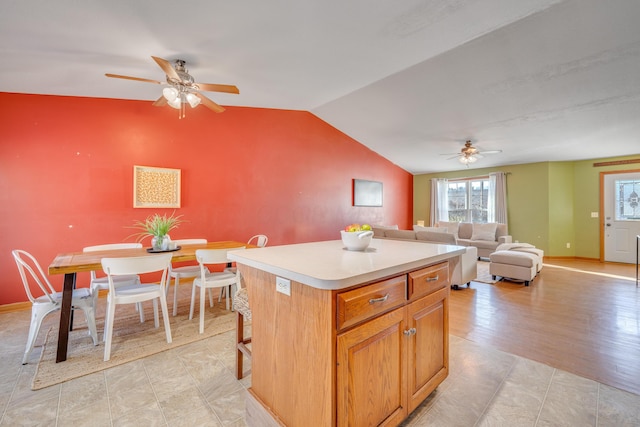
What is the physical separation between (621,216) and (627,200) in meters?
0.35

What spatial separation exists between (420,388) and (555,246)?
6810mm

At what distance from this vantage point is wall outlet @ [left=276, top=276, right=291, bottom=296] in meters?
1.20

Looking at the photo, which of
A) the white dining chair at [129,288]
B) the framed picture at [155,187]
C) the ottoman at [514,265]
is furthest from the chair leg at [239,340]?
the ottoman at [514,265]

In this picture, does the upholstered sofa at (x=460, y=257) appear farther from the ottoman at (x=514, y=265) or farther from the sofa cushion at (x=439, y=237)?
the ottoman at (x=514, y=265)

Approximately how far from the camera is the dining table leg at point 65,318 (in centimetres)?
209

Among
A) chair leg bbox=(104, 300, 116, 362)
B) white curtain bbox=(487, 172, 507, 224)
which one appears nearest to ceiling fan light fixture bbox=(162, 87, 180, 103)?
chair leg bbox=(104, 300, 116, 362)

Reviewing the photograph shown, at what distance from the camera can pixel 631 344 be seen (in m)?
2.34

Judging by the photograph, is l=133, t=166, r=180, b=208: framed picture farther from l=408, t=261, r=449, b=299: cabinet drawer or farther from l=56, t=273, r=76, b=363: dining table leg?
l=408, t=261, r=449, b=299: cabinet drawer

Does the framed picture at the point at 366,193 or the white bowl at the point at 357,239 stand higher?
the framed picture at the point at 366,193

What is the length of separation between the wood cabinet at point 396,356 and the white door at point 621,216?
6776 millimetres

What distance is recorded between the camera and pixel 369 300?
1157 millimetres

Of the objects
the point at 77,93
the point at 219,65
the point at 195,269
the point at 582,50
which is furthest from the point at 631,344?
the point at 77,93

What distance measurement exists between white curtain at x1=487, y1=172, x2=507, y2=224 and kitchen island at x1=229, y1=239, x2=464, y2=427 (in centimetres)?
644

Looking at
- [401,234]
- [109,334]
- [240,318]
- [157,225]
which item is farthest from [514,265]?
[109,334]
